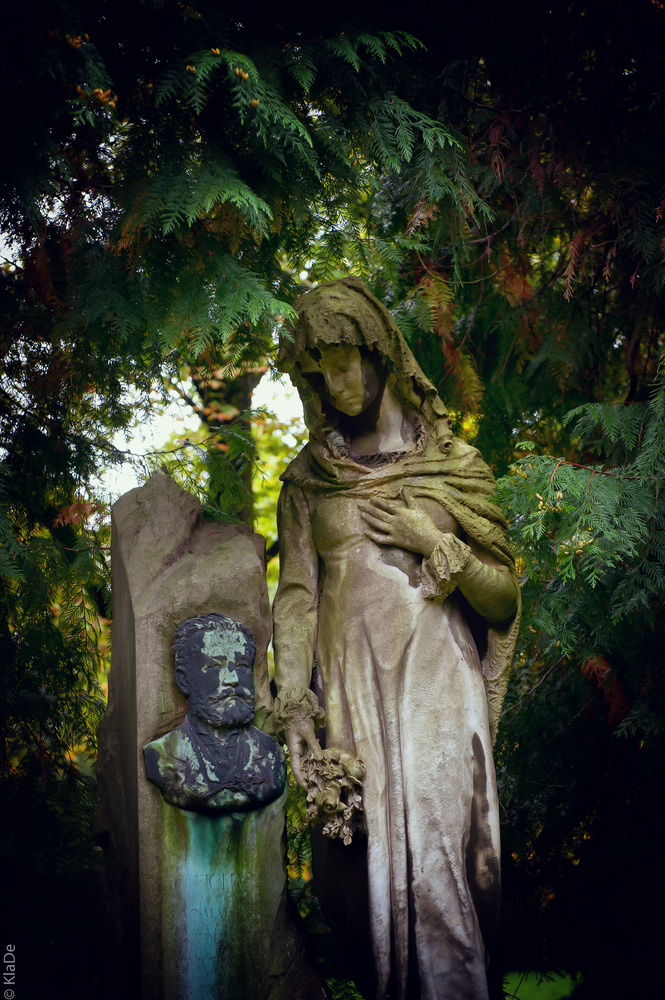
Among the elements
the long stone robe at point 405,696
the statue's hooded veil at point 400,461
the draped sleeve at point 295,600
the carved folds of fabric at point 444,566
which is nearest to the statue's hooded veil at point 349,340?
the statue's hooded veil at point 400,461

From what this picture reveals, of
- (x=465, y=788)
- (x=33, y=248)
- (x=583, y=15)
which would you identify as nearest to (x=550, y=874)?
(x=465, y=788)

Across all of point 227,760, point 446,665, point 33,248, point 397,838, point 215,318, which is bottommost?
point 397,838

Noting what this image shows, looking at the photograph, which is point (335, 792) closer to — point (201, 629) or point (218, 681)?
point (218, 681)

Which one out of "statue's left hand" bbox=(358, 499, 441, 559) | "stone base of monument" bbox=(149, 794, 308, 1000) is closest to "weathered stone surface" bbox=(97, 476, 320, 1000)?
"stone base of monument" bbox=(149, 794, 308, 1000)

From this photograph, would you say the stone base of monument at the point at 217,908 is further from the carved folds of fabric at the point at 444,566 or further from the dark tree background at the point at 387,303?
the dark tree background at the point at 387,303

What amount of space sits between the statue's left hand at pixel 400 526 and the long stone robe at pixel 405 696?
0.04 metres

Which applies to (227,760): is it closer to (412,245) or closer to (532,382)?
(412,245)

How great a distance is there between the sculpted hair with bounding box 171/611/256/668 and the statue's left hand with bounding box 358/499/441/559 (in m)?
0.55

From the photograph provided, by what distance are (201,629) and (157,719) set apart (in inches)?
11.3

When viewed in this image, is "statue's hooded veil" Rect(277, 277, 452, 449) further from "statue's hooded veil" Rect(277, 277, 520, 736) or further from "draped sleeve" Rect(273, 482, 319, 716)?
"draped sleeve" Rect(273, 482, 319, 716)

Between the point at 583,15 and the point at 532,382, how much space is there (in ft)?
6.18

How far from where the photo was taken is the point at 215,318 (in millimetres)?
3367

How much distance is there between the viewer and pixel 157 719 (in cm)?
274

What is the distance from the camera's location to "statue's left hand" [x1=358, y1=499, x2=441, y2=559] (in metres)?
2.99
